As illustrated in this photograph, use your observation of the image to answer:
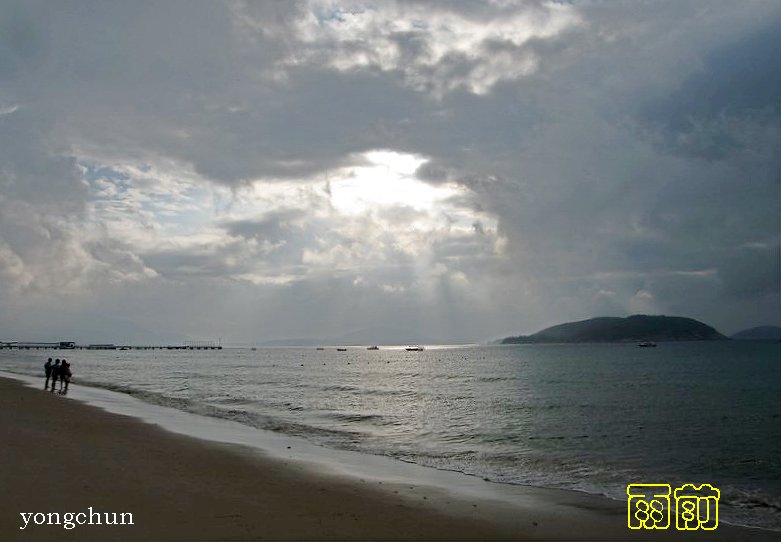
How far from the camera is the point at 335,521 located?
11.4m

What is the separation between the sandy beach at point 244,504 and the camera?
10320 mm

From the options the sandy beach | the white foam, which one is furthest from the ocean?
the sandy beach

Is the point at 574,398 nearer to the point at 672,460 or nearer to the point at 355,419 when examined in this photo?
the point at 355,419

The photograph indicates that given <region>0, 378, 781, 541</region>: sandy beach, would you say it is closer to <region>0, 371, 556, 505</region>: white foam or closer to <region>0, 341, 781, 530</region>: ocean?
<region>0, 371, 556, 505</region>: white foam

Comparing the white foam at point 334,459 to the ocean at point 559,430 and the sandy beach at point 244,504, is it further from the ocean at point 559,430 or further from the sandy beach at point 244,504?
the ocean at point 559,430

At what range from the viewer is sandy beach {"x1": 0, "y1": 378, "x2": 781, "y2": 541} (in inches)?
406

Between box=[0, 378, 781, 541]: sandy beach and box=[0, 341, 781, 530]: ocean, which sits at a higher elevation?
box=[0, 378, 781, 541]: sandy beach

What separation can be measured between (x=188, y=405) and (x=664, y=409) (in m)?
34.6

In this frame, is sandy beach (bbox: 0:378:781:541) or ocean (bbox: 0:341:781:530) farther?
ocean (bbox: 0:341:781:530)

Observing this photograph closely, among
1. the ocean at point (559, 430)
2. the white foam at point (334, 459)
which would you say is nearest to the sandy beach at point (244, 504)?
the white foam at point (334, 459)

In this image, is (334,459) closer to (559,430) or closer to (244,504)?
(244,504)

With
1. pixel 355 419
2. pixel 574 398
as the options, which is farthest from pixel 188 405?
pixel 574 398

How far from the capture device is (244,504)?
12281mm

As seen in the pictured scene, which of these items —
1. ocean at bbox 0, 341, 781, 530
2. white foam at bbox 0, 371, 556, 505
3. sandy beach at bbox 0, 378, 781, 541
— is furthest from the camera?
ocean at bbox 0, 341, 781, 530
